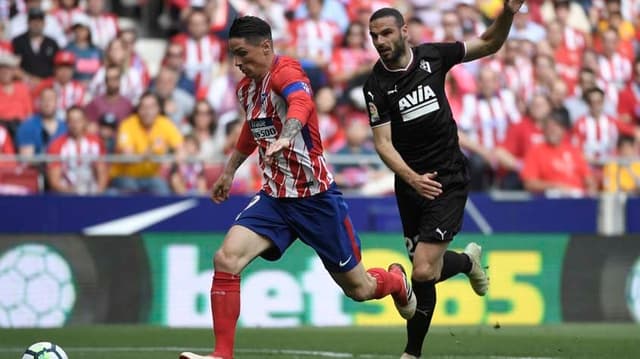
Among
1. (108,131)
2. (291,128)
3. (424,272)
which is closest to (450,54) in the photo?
(424,272)

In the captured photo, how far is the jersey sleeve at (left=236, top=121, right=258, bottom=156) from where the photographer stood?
9.27 metres

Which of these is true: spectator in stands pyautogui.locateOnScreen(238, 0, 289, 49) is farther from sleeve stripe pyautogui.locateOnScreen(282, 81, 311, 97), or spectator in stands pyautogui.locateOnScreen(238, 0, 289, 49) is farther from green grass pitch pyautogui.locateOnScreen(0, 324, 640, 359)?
sleeve stripe pyautogui.locateOnScreen(282, 81, 311, 97)

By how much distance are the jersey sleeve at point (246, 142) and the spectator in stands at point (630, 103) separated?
10.6m

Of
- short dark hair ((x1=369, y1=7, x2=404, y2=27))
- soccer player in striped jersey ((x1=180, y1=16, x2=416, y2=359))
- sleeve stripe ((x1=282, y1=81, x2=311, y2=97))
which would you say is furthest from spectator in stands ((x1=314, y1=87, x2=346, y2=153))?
sleeve stripe ((x1=282, y1=81, x2=311, y2=97))

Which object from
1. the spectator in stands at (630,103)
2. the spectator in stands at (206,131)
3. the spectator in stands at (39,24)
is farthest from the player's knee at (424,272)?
the spectator in stands at (630,103)

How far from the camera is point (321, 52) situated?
59.5 feet

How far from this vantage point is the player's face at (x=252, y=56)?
8.51m

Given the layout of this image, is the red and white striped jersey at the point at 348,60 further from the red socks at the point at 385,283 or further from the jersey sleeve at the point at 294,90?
the jersey sleeve at the point at 294,90

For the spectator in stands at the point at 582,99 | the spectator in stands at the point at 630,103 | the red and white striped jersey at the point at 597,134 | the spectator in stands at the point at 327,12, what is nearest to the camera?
the red and white striped jersey at the point at 597,134

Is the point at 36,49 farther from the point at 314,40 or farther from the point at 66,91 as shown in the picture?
the point at 314,40

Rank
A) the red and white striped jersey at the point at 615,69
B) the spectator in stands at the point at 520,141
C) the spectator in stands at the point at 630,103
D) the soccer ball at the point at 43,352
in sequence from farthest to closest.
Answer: the red and white striped jersey at the point at 615,69, the spectator in stands at the point at 630,103, the spectator in stands at the point at 520,141, the soccer ball at the point at 43,352

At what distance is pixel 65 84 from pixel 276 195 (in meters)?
8.50

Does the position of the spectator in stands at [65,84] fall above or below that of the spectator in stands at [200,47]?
below

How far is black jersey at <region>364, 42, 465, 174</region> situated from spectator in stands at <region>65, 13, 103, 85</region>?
8.30m
